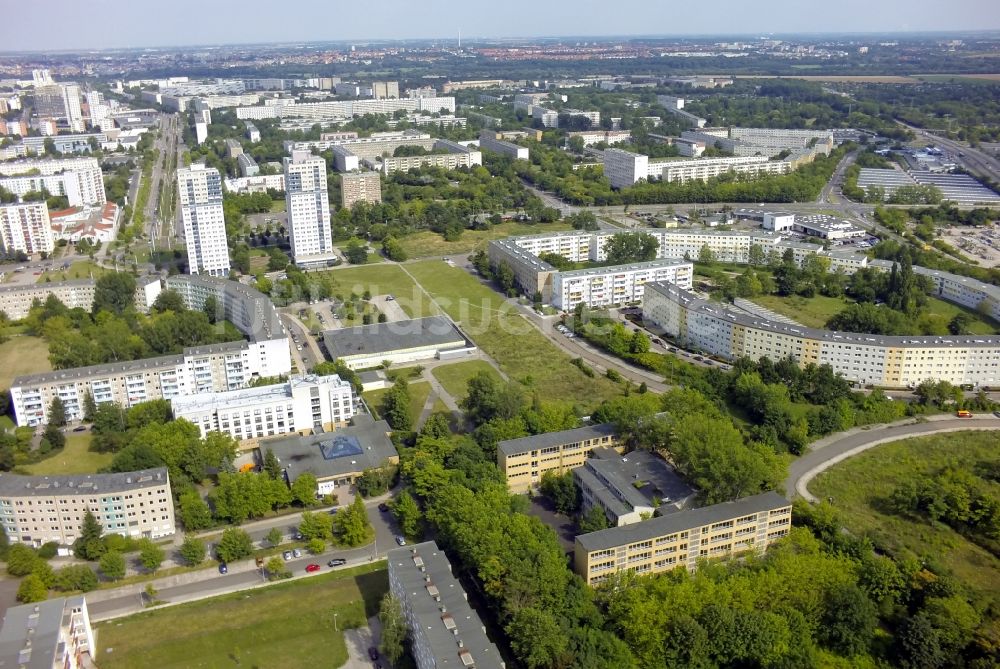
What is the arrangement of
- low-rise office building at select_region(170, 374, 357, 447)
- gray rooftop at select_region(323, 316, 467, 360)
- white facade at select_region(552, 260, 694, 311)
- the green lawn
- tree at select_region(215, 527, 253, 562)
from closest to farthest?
1. tree at select_region(215, 527, 253, 562)
2. the green lawn
3. low-rise office building at select_region(170, 374, 357, 447)
4. gray rooftop at select_region(323, 316, 467, 360)
5. white facade at select_region(552, 260, 694, 311)

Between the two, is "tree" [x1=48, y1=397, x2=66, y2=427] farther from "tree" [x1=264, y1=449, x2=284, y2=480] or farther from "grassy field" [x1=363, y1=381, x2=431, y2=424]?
"grassy field" [x1=363, y1=381, x2=431, y2=424]

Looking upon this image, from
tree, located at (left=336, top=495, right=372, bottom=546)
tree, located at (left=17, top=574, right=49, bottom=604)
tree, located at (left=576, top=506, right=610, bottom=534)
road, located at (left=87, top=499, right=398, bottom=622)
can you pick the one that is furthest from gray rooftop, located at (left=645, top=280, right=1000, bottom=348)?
tree, located at (left=17, top=574, right=49, bottom=604)

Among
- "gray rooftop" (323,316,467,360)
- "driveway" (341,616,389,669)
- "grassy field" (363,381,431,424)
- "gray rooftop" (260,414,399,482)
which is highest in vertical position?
"gray rooftop" (323,316,467,360)

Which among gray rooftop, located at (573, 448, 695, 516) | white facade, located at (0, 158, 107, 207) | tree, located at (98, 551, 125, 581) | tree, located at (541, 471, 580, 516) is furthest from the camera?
white facade, located at (0, 158, 107, 207)

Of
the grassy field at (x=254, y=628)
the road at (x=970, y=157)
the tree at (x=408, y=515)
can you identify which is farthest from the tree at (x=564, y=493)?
the road at (x=970, y=157)

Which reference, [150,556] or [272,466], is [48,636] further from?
[272,466]

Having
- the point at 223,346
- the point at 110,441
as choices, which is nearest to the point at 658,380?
the point at 223,346

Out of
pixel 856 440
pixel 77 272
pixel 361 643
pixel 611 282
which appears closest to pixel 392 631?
pixel 361 643
